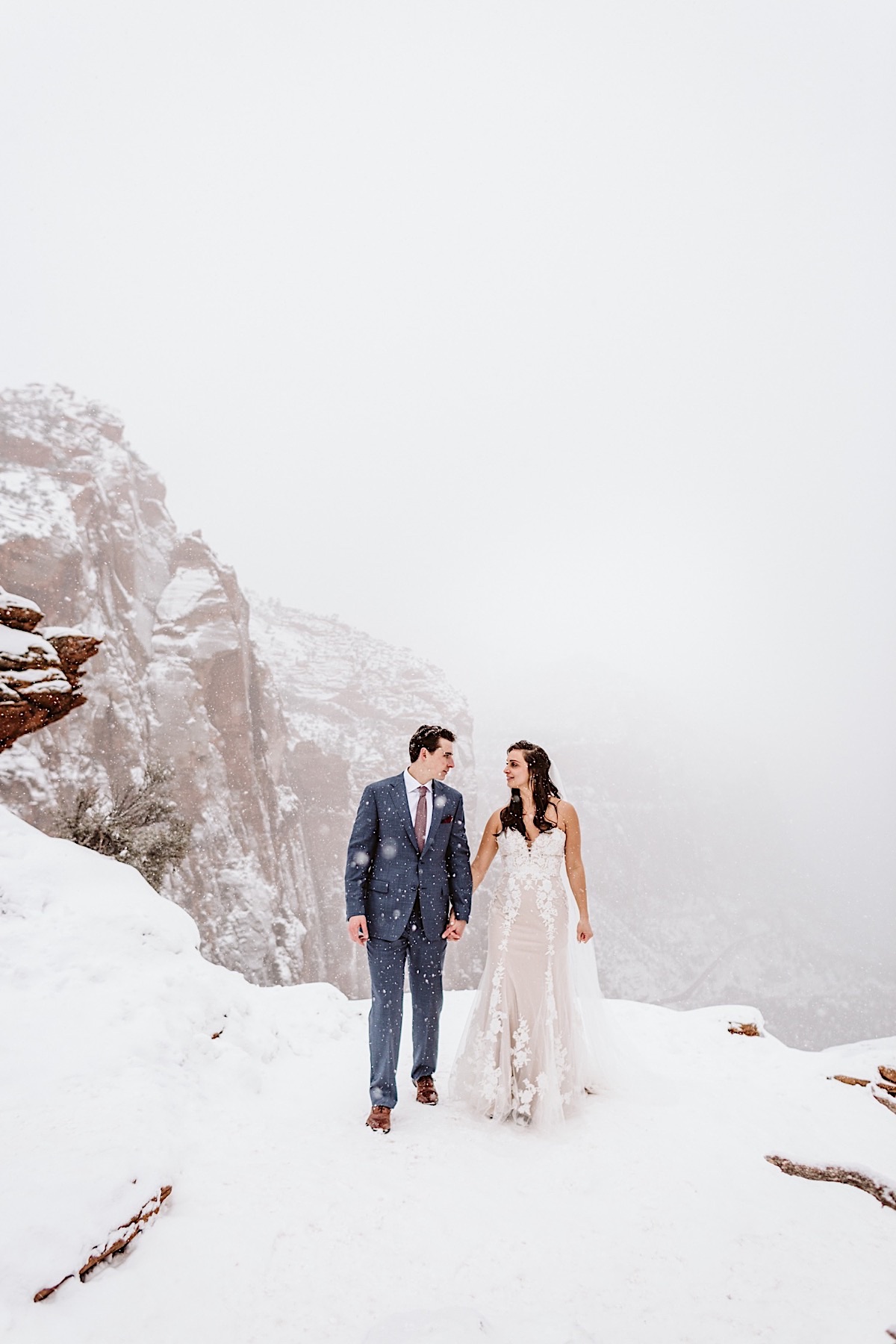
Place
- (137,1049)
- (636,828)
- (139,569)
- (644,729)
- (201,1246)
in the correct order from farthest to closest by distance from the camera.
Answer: (644,729)
(636,828)
(139,569)
(137,1049)
(201,1246)

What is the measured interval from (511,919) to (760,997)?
9938cm

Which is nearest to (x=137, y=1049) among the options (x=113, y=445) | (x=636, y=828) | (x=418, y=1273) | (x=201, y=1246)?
(x=201, y=1246)

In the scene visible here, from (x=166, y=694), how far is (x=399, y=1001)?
29059 mm

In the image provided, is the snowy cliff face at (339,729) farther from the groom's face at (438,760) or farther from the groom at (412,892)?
the groom's face at (438,760)

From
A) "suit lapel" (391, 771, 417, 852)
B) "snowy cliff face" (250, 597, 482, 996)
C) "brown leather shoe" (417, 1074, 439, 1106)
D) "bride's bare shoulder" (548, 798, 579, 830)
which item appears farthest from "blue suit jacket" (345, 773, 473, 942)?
"snowy cliff face" (250, 597, 482, 996)

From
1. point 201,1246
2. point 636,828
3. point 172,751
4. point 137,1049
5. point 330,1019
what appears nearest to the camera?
point 201,1246

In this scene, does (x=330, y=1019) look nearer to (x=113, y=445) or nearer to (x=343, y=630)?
(x=113, y=445)

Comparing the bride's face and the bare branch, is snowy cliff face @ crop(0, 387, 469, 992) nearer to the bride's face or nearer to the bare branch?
the bride's face

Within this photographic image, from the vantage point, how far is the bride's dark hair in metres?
4.16

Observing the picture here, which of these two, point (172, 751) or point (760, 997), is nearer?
point (172, 751)

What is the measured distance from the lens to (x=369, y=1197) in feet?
8.75

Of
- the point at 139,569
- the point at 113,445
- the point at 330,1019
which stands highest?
the point at 113,445

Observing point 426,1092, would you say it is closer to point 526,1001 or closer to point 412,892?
point 526,1001

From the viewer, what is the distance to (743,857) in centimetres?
13525
